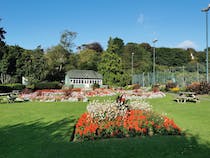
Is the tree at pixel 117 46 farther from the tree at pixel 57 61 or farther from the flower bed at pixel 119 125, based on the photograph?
the flower bed at pixel 119 125

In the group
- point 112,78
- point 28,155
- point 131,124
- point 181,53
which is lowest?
point 28,155

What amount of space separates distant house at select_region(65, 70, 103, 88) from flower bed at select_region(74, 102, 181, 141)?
3942cm

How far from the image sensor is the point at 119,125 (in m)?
6.22

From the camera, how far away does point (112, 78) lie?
41.4 meters

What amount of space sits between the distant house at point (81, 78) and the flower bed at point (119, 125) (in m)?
39.4

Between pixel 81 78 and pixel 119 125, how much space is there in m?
41.1

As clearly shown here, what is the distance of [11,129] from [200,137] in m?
5.71

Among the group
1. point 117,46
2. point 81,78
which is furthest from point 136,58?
point 81,78

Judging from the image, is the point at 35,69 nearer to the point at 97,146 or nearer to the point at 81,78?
the point at 81,78

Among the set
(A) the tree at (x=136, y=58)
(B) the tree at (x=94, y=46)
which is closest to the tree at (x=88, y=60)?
(A) the tree at (x=136, y=58)

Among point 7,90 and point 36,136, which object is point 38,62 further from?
point 36,136

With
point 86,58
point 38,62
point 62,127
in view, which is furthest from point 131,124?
point 86,58

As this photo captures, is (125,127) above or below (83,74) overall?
Answer: below

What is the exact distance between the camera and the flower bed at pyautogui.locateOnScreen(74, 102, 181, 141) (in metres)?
6.01
